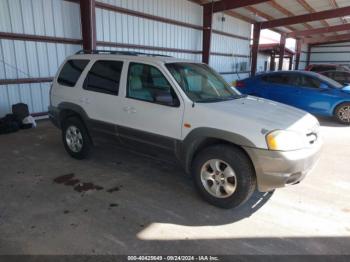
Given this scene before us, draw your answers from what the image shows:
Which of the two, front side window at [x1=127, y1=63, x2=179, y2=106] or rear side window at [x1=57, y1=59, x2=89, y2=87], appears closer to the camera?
front side window at [x1=127, y1=63, x2=179, y2=106]

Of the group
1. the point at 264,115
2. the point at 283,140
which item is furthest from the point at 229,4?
the point at 283,140

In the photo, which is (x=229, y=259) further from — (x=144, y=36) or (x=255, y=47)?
(x=255, y=47)

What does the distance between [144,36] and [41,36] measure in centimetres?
396

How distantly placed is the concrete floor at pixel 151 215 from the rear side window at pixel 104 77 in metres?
1.29

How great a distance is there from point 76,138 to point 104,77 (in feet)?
4.13

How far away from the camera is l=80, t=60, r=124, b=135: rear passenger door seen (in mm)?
4195

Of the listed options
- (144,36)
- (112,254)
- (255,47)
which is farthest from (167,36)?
(112,254)

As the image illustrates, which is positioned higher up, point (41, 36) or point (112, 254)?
point (41, 36)

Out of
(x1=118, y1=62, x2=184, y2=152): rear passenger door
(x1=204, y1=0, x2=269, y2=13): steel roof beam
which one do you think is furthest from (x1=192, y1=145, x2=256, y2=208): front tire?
(x1=204, y1=0, x2=269, y2=13): steel roof beam

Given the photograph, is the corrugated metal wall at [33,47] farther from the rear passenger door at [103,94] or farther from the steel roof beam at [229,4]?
the steel roof beam at [229,4]

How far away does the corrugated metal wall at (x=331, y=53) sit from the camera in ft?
101

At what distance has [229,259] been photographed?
2.58 metres

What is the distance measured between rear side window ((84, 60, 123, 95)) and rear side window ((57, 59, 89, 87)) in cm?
26

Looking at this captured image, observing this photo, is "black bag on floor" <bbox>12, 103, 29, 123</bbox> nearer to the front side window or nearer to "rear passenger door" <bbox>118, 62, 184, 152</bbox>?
"rear passenger door" <bbox>118, 62, 184, 152</bbox>
